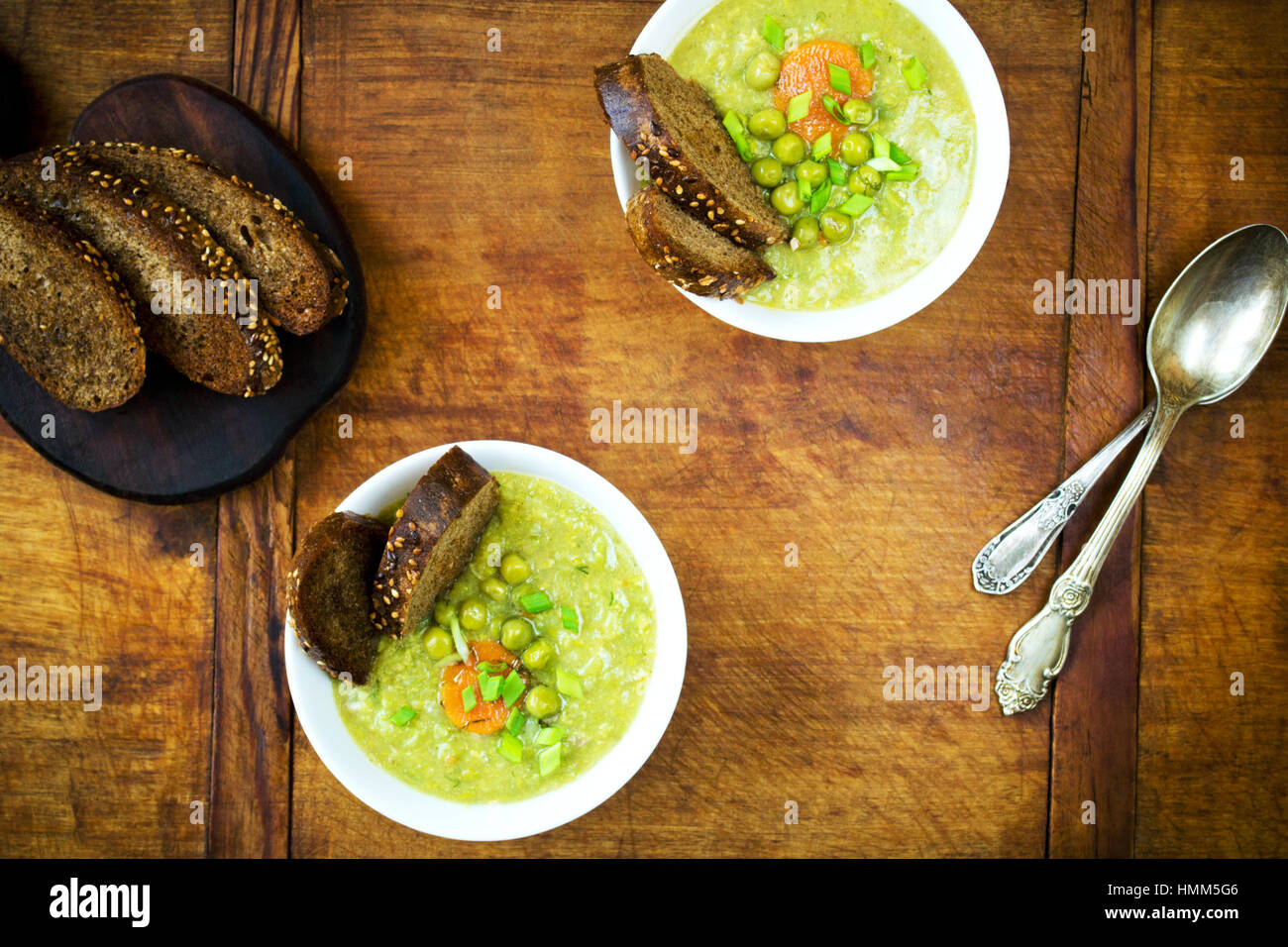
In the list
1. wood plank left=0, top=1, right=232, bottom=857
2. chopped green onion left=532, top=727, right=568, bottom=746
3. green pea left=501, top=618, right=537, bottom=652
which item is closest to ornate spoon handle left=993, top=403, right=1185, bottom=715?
chopped green onion left=532, top=727, right=568, bottom=746

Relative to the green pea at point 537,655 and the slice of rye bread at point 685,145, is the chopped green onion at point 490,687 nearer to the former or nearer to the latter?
the green pea at point 537,655

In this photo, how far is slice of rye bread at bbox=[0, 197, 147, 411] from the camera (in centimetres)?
295

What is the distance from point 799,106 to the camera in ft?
9.78

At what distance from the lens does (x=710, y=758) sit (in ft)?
11.1

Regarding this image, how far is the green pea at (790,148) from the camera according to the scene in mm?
3025

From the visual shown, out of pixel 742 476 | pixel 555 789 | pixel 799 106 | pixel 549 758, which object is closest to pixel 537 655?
pixel 549 758

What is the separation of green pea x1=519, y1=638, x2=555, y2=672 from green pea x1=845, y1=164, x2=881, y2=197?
1881 millimetres

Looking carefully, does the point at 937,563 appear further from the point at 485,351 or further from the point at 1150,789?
the point at 485,351

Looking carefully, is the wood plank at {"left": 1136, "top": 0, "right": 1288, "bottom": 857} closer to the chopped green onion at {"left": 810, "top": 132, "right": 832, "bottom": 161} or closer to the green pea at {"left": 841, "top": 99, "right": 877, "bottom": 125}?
the green pea at {"left": 841, "top": 99, "right": 877, "bottom": 125}

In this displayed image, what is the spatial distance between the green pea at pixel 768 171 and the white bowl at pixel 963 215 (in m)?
0.42

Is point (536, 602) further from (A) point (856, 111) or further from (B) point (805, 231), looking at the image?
(A) point (856, 111)

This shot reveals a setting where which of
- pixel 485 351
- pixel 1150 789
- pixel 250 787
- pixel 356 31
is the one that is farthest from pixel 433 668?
pixel 1150 789

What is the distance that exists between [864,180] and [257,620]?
106 inches
